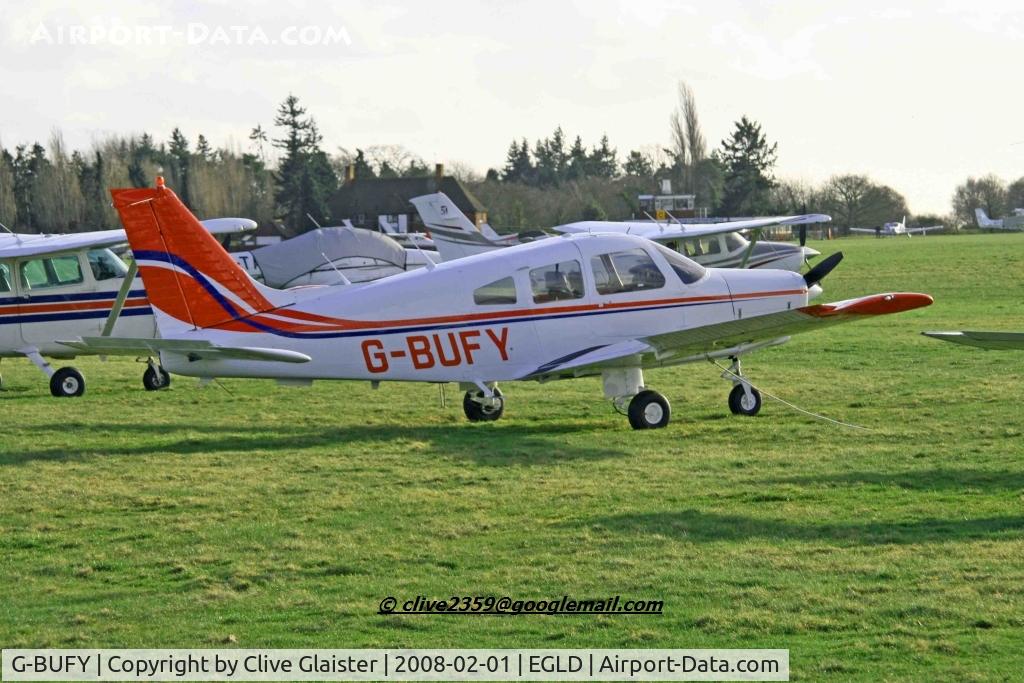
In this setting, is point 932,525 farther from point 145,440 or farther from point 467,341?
point 145,440

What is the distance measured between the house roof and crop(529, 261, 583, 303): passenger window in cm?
8016

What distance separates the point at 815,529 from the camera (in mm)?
8602

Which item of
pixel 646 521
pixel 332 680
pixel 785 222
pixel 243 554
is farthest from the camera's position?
pixel 785 222

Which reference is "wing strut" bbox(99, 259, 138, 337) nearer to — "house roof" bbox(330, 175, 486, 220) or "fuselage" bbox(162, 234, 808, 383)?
"fuselage" bbox(162, 234, 808, 383)

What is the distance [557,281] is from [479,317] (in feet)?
2.70

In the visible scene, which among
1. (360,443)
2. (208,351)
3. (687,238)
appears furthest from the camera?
(687,238)

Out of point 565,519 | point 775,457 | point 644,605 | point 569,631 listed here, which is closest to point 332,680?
point 569,631

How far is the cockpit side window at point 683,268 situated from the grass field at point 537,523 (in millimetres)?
1357

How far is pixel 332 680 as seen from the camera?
613 centimetres

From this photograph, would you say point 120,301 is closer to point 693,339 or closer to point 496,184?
point 693,339

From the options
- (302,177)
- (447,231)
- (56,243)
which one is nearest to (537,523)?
(56,243)

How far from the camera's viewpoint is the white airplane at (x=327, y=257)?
29.4m

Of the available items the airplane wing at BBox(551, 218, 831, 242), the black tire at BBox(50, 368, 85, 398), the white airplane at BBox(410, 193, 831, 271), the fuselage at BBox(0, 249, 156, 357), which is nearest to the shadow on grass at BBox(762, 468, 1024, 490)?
the fuselage at BBox(0, 249, 156, 357)

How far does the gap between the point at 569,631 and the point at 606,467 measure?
14.8 feet
